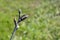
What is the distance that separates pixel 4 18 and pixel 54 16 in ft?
6.62

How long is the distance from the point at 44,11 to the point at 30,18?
1146mm

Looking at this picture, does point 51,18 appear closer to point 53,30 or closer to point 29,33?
point 53,30

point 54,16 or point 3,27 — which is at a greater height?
point 3,27

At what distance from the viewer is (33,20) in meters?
6.62

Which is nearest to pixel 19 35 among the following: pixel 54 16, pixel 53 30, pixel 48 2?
pixel 53 30

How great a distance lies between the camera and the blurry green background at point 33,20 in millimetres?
5512

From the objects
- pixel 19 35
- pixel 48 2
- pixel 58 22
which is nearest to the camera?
pixel 19 35

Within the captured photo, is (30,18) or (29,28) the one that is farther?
(30,18)

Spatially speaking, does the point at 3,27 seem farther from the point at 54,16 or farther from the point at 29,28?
the point at 54,16

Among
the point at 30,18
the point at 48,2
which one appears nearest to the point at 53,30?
the point at 30,18

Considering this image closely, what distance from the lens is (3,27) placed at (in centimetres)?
566

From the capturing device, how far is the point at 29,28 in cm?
584

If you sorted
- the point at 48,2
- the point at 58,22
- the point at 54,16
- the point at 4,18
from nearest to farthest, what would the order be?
the point at 4,18, the point at 58,22, the point at 54,16, the point at 48,2

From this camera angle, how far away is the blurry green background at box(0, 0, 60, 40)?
551 centimetres
